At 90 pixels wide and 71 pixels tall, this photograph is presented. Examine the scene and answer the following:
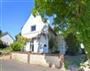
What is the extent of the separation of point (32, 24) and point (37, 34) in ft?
9.32

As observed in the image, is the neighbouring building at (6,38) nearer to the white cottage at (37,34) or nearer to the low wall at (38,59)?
the white cottage at (37,34)

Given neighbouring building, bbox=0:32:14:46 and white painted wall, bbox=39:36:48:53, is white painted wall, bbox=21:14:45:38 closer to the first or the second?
white painted wall, bbox=39:36:48:53

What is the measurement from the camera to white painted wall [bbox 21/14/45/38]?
45.4m

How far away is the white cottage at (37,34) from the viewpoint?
4344 centimetres

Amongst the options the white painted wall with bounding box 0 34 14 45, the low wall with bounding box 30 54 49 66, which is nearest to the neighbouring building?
the white painted wall with bounding box 0 34 14 45

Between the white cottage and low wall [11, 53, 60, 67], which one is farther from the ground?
the white cottage

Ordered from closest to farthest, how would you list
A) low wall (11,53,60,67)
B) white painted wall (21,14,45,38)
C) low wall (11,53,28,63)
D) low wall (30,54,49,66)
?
low wall (11,53,60,67)
low wall (30,54,49,66)
low wall (11,53,28,63)
white painted wall (21,14,45,38)

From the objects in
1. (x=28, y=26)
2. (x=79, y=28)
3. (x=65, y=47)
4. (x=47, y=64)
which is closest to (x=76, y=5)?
(x=79, y=28)

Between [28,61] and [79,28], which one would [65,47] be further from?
[79,28]

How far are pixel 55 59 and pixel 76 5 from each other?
Result: 56.4ft

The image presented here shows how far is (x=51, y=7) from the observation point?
60.2ft

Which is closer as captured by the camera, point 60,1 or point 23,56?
point 60,1

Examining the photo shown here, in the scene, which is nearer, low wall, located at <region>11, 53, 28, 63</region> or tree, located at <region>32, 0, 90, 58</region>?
tree, located at <region>32, 0, 90, 58</region>

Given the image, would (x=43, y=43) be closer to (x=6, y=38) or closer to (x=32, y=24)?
(x=32, y=24)
